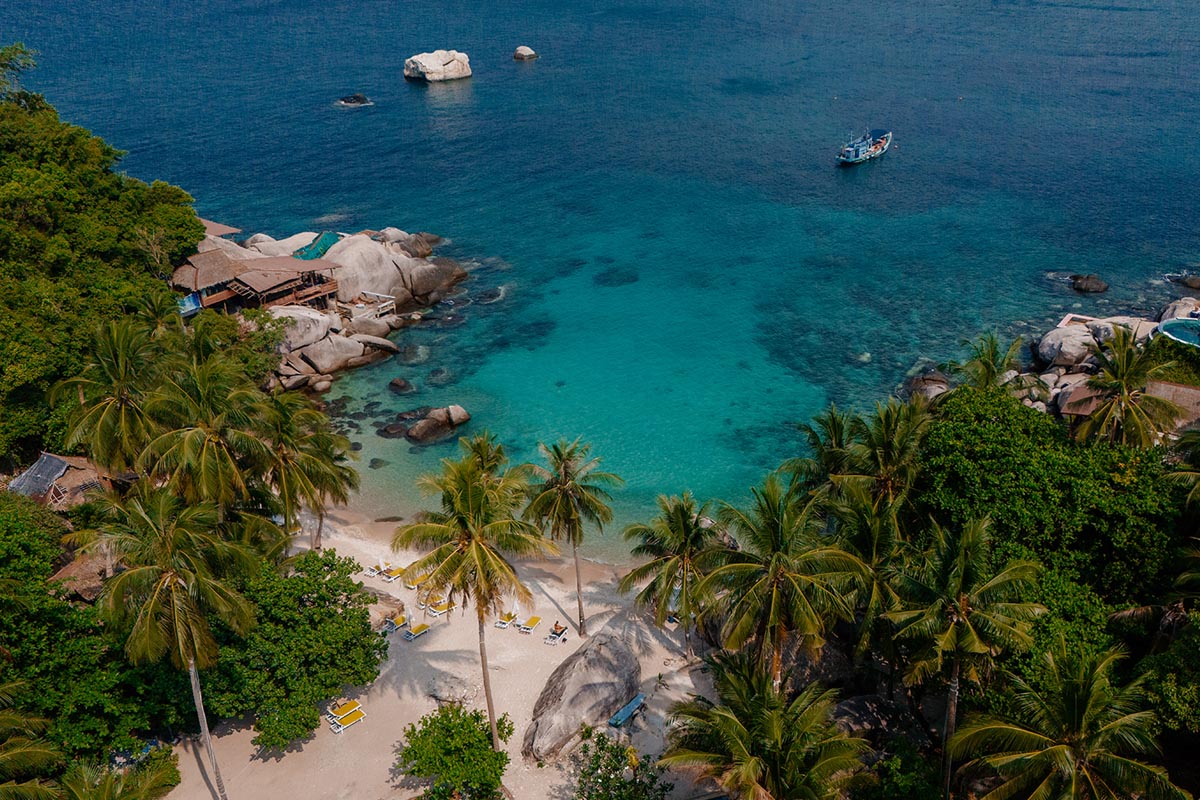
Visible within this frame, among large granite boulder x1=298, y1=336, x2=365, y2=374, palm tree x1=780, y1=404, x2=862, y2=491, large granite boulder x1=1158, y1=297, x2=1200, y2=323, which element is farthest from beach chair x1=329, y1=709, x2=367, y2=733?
large granite boulder x1=1158, y1=297, x2=1200, y2=323

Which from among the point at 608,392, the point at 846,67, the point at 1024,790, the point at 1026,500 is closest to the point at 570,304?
the point at 608,392

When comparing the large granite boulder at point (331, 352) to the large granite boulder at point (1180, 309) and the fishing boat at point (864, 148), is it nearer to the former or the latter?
the large granite boulder at point (1180, 309)

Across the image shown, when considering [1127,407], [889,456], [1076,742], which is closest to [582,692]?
[889,456]

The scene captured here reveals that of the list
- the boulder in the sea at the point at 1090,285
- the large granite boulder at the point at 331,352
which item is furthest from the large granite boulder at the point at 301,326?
the boulder in the sea at the point at 1090,285

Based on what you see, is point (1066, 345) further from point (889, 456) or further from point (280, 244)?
point (280, 244)

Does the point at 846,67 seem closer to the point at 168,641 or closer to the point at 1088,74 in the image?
the point at 1088,74

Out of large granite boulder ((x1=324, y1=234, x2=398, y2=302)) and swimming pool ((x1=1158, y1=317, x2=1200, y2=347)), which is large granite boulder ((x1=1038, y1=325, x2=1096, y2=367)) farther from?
large granite boulder ((x1=324, y1=234, x2=398, y2=302))
